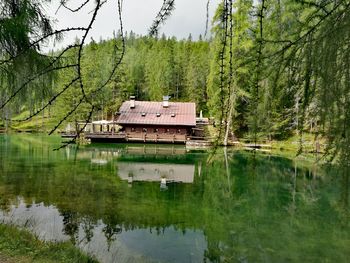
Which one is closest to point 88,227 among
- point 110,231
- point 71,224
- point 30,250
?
point 71,224

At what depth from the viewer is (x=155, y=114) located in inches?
1398

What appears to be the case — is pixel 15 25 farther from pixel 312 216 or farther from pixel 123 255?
pixel 312 216

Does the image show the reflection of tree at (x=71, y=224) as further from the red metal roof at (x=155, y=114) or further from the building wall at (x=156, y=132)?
the building wall at (x=156, y=132)

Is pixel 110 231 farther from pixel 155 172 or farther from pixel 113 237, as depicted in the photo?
pixel 155 172

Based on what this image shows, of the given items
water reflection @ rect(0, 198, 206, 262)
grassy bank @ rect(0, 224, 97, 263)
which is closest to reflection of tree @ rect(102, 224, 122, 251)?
water reflection @ rect(0, 198, 206, 262)

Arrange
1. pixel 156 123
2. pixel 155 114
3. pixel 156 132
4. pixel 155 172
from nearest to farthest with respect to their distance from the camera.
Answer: pixel 155 172 < pixel 156 123 < pixel 156 132 < pixel 155 114

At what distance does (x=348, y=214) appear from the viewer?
139 cm

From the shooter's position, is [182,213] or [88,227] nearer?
[88,227]

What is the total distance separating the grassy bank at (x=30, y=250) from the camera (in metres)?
5.38

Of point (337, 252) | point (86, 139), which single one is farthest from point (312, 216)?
point (86, 139)

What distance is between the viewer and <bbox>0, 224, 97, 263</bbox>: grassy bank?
5.38 m

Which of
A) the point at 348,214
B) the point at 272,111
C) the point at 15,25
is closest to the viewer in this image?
the point at 348,214

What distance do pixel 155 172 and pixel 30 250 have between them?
11504 mm

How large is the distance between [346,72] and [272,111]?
1.04 feet
